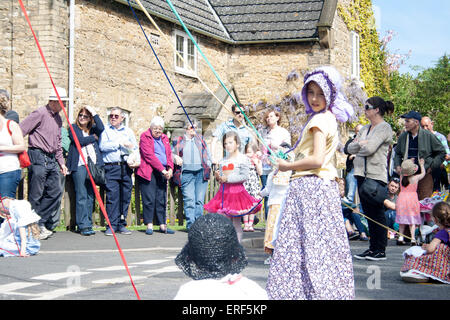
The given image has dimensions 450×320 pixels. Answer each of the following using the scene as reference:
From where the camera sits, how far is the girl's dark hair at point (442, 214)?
22.0 ft

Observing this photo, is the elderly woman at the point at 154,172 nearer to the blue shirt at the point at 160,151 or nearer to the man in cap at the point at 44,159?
the blue shirt at the point at 160,151

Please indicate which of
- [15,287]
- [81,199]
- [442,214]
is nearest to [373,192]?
[442,214]

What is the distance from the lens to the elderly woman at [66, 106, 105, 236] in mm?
10789

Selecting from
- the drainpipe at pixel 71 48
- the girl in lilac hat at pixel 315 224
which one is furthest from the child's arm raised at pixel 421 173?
the drainpipe at pixel 71 48

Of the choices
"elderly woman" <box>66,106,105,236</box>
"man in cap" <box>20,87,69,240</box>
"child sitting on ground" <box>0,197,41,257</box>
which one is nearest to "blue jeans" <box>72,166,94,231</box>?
"elderly woman" <box>66,106,105,236</box>

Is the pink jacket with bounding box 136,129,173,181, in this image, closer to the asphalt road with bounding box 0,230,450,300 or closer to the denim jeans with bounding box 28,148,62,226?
the denim jeans with bounding box 28,148,62,226

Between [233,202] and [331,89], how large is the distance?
440cm

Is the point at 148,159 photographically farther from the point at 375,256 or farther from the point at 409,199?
the point at 375,256

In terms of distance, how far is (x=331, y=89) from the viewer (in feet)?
16.9

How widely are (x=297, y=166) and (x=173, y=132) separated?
49.1ft

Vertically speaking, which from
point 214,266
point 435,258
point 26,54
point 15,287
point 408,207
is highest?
point 26,54

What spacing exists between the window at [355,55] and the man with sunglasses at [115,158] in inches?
618

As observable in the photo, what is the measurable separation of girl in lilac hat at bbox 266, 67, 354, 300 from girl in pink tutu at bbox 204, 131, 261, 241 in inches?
165
